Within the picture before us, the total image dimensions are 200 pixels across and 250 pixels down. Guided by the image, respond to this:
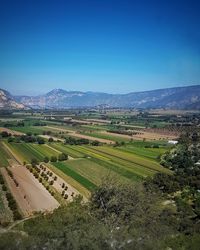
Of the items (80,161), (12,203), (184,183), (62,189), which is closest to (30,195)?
(12,203)

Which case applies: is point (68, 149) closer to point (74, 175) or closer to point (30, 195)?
point (74, 175)

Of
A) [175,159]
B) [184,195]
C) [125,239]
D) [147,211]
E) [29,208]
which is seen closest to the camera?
[125,239]

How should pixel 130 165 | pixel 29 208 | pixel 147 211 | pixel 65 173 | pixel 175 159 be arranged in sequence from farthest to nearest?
pixel 175 159, pixel 130 165, pixel 65 173, pixel 29 208, pixel 147 211

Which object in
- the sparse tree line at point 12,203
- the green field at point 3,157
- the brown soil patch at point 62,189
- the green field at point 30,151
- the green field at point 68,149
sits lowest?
the green field at point 68,149

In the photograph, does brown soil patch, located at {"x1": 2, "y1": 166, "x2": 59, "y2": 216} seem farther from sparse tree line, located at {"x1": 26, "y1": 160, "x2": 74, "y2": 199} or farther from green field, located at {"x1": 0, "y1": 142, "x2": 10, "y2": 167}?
green field, located at {"x1": 0, "y1": 142, "x2": 10, "y2": 167}

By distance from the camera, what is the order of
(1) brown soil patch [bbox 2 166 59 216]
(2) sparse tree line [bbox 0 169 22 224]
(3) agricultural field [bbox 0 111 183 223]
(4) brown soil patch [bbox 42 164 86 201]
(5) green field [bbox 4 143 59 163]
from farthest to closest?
1. (5) green field [bbox 4 143 59 163]
2. (3) agricultural field [bbox 0 111 183 223]
3. (4) brown soil patch [bbox 42 164 86 201]
4. (1) brown soil patch [bbox 2 166 59 216]
5. (2) sparse tree line [bbox 0 169 22 224]

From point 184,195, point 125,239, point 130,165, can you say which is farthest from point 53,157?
point 125,239

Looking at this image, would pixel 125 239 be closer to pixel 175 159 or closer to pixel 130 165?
pixel 130 165

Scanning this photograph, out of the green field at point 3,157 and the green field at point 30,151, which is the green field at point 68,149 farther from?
the green field at point 3,157

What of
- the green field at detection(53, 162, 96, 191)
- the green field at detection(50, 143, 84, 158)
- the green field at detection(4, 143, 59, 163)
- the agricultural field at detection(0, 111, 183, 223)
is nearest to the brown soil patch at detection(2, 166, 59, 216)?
the agricultural field at detection(0, 111, 183, 223)

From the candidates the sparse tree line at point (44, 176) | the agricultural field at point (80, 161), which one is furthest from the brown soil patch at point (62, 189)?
the sparse tree line at point (44, 176)

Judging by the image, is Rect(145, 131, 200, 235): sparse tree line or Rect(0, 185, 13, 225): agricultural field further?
Rect(0, 185, 13, 225): agricultural field
